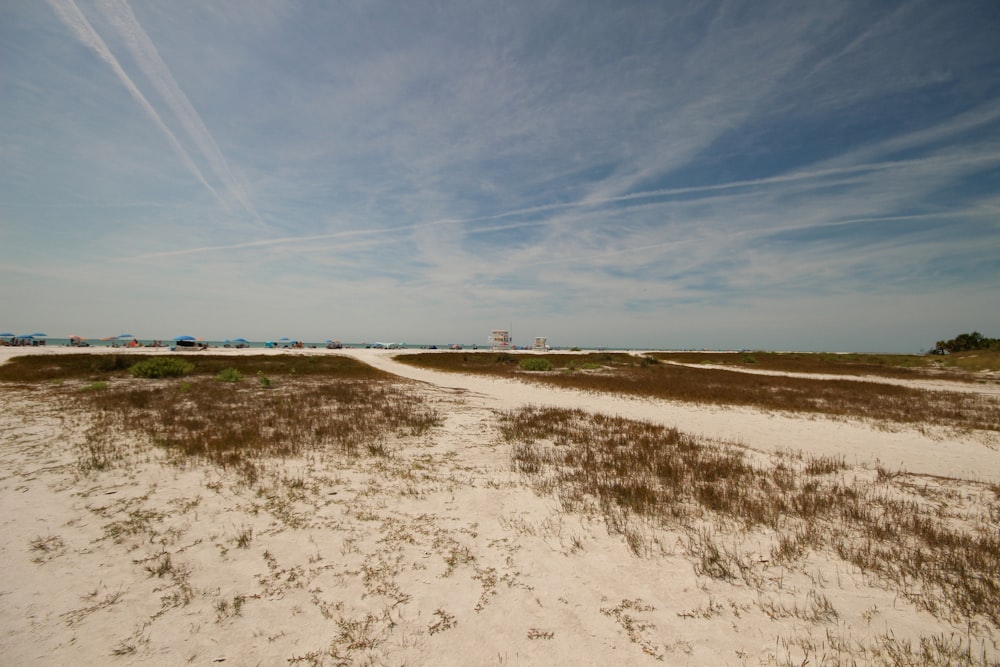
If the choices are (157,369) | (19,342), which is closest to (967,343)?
(157,369)

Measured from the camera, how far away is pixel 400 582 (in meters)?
4.70

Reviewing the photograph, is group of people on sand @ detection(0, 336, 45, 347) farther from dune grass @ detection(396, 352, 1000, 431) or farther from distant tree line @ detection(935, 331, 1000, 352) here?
distant tree line @ detection(935, 331, 1000, 352)

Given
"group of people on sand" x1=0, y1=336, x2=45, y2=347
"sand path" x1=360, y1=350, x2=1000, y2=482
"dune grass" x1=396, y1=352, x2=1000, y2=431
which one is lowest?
"sand path" x1=360, y1=350, x2=1000, y2=482

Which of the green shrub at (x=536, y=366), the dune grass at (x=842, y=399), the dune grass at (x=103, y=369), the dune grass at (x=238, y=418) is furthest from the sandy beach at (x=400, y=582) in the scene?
the green shrub at (x=536, y=366)

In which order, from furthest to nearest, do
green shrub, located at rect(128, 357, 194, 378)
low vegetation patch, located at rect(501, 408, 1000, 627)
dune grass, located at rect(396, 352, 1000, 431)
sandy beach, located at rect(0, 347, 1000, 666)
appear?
green shrub, located at rect(128, 357, 194, 378), dune grass, located at rect(396, 352, 1000, 431), low vegetation patch, located at rect(501, 408, 1000, 627), sandy beach, located at rect(0, 347, 1000, 666)

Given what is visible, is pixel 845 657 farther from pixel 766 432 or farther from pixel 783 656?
pixel 766 432

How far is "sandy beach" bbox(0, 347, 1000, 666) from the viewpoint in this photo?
3639 mm

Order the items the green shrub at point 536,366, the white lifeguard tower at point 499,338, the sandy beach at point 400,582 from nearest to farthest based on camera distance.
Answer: the sandy beach at point 400,582
the green shrub at point 536,366
the white lifeguard tower at point 499,338

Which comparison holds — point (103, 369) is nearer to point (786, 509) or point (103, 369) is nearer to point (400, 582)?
point (400, 582)

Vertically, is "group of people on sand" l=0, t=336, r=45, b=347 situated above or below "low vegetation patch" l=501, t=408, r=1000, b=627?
above

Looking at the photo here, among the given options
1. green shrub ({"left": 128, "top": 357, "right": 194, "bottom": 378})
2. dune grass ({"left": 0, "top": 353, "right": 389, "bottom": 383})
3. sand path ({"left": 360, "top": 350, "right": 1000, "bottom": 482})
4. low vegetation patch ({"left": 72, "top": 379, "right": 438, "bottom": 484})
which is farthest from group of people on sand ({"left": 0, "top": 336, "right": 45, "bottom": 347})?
sand path ({"left": 360, "top": 350, "right": 1000, "bottom": 482})

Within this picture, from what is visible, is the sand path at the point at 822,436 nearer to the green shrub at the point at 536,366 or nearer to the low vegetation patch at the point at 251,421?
the low vegetation patch at the point at 251,421

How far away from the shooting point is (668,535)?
579 centimetres

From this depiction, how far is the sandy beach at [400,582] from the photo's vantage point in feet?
11.9
